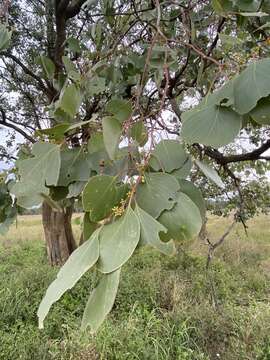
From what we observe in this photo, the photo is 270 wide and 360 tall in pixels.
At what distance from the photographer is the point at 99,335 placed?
287cm

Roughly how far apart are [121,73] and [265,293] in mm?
4447

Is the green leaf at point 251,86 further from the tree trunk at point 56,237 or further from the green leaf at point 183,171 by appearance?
the tree trunk at point 56,237

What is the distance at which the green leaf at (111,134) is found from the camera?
411 millimetres


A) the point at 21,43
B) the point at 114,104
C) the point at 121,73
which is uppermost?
the point at 21,43

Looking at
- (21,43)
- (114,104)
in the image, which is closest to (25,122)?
(21,43)

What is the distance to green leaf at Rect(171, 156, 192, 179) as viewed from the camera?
18.6 inches

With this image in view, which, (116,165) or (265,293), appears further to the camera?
(265,293)

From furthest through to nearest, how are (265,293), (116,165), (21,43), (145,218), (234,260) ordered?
(234,260) → (265,293) → (21,43) → (116,165) → (145,218)

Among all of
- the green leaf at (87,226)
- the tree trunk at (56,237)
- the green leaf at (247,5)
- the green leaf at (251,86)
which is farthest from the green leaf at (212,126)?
the tree trunk at (56,237)

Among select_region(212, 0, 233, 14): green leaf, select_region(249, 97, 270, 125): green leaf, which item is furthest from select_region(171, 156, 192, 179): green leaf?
select_region(212, 0, 233, 14): green leaf

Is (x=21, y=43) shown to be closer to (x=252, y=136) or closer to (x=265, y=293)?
(x=252, y=136)

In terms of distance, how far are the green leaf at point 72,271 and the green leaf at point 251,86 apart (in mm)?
180

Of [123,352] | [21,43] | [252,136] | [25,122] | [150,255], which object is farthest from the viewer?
[150,255]

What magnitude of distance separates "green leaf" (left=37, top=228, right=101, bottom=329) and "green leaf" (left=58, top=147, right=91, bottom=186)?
17 centimetres
